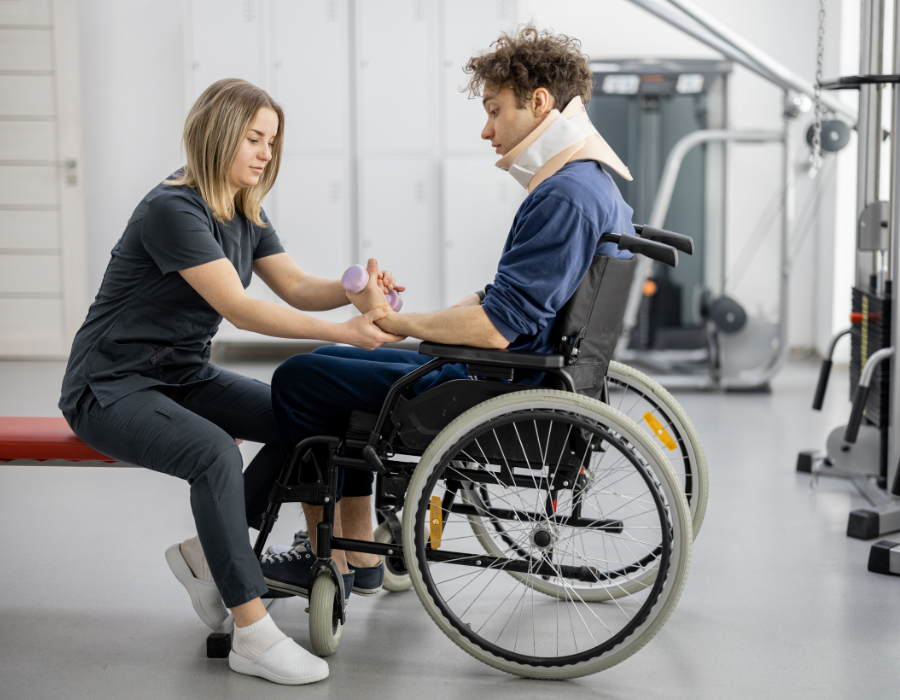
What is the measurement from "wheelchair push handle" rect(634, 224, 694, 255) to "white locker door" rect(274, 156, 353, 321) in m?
3.36

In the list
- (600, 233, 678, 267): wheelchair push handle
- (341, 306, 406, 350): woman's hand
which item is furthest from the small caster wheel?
(600, 233, 678, 267): wheelchair push handle

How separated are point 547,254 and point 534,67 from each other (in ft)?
1.23

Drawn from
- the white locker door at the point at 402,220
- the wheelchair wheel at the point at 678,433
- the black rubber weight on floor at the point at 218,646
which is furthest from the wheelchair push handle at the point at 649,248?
the white locker door at the point at 402,220

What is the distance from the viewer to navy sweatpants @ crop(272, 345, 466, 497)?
162cm

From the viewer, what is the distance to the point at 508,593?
1997mm

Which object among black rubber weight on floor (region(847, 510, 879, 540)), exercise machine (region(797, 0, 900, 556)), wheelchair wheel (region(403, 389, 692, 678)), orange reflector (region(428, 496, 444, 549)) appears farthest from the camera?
exercise machine (region(797, 0, 900, 556))

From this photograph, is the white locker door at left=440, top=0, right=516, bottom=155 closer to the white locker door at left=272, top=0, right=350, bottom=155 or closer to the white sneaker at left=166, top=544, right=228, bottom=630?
the white locker door at left=272, top=0, right=350, bottom=155

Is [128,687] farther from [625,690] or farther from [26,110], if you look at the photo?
[26,110]

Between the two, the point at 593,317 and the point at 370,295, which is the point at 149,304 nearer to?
the point at 370,295

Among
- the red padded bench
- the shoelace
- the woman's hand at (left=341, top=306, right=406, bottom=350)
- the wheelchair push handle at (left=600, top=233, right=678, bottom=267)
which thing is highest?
the wheelchair push handle at (left=600, top=233, right=678, bottom=267)

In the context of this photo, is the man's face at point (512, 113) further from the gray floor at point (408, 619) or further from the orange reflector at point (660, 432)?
the gray floor at point (408, 619)

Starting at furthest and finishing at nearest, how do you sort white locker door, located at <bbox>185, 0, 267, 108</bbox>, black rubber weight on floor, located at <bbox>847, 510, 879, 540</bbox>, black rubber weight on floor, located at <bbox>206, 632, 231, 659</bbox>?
white locker door, located at <bbox>185, 0, 267, 108</bbox> → black rubber weight on floor, located at <bbox>847, 510, 879, 540</bbox> → black rubber weight on floor, located at <bbox>206, 632, 231, 659</bbox>

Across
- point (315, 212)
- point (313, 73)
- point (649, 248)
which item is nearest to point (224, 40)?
point (313, 73)

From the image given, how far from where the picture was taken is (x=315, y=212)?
5.00 metres
